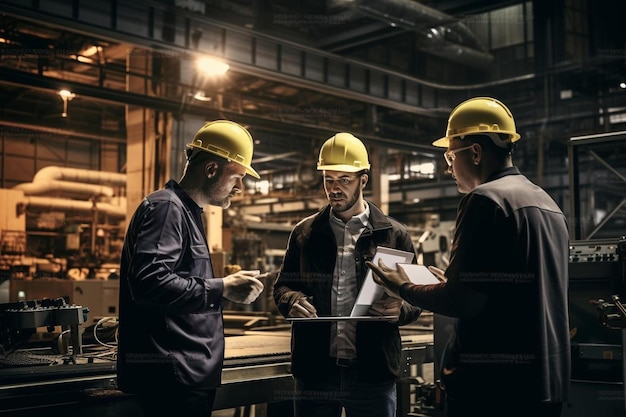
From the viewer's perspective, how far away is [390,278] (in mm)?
2514

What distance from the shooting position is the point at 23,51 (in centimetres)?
849

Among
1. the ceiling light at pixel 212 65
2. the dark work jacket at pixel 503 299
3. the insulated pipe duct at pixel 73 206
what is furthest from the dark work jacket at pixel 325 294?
the insulated pipe duct at pixel 73 206

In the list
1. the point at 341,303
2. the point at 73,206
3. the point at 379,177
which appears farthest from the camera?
the point at 73,206

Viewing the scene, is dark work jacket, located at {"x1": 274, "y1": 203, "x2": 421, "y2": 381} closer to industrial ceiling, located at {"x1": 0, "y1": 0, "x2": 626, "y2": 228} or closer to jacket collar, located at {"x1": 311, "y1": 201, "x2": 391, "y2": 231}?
jacket collar, located at {"x1": 311, "y1": 201, "x2": 391, "y2": 231}

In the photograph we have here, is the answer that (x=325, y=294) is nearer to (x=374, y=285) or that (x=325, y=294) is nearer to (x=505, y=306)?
(x=374, y=285)

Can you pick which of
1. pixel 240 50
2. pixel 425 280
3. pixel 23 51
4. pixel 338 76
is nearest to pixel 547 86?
pixel 338 76

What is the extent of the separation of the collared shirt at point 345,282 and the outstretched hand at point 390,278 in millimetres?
512

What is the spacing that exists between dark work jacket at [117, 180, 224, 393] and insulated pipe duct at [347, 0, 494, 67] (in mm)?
8655

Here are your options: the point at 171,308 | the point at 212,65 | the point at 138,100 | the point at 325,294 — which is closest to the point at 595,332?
the point at 325,294

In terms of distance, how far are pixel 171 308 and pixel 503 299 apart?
1.21 meters

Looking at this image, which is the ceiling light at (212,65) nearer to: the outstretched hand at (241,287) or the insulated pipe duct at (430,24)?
the insulated pipe duct at (430,24)

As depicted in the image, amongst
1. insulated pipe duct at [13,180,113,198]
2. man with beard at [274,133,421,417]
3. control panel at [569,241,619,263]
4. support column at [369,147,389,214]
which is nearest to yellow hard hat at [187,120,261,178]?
man with beard at [274,133,421,417]

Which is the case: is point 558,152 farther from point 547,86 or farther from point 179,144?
point 179,144

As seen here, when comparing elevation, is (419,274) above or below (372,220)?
below
